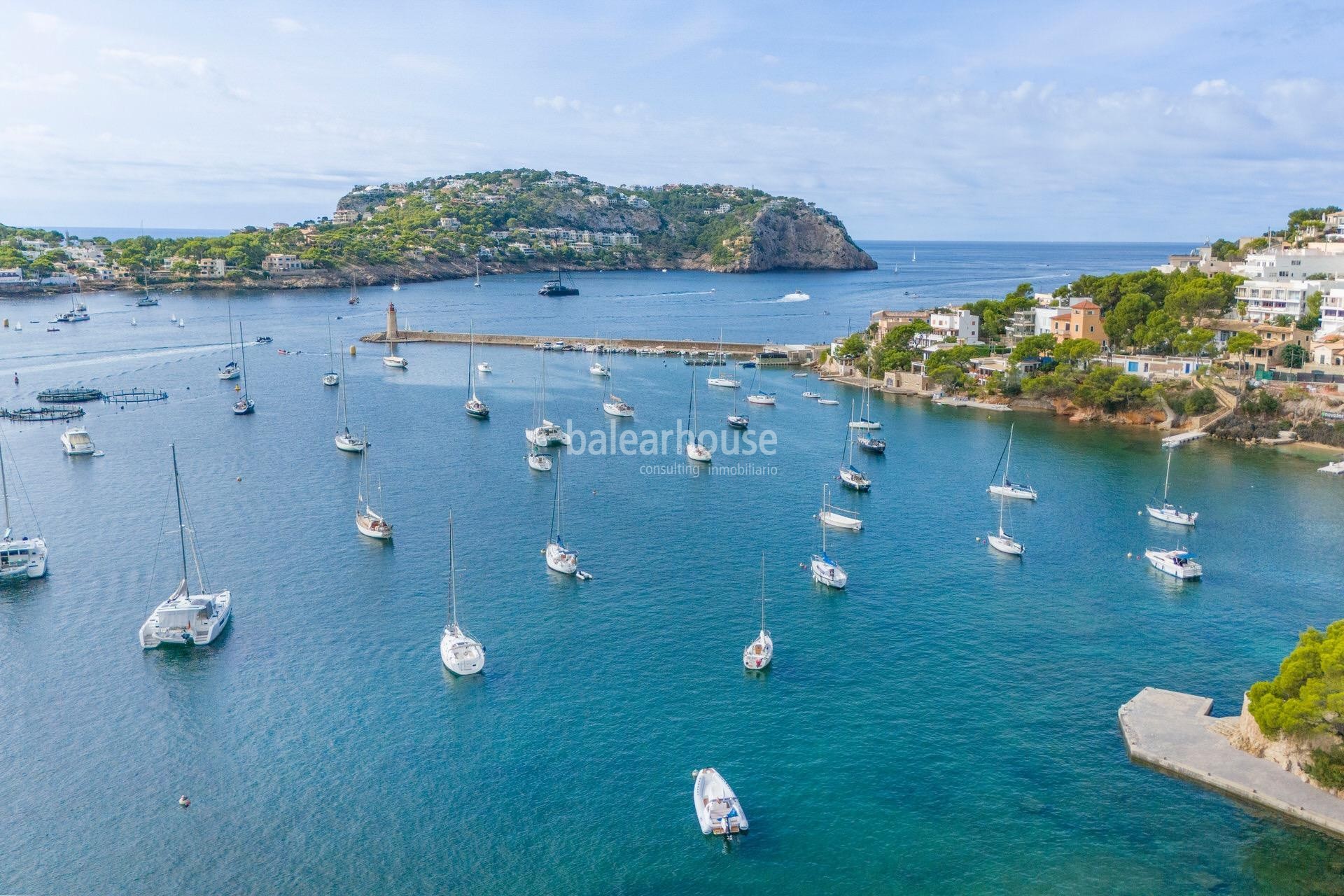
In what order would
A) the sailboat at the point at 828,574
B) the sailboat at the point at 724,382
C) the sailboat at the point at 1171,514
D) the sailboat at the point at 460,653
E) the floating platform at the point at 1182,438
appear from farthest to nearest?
1. the sailboat at the point at 724,382
2. the floating platform at the point at 1182,438
3. the sailboat at the point at 1171,514
4. the sailboat at the point at 828,574
5. the sailboat at the point at 460,653

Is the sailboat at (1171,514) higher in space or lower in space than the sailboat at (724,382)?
lower

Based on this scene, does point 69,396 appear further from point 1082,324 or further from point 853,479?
point 1082,324

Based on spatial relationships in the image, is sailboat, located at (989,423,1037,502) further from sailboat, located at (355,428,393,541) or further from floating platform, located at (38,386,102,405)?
floating platform, located at (38,386,102,405)

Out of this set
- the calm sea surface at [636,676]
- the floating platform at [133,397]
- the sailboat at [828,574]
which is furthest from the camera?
the floating platform at [133,397]

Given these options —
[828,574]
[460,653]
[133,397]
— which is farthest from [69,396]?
[828,574]

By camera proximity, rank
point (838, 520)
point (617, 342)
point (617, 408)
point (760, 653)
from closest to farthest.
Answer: point (760, 653)
point (838, 520)
point (617, 408)
point (617, 342)

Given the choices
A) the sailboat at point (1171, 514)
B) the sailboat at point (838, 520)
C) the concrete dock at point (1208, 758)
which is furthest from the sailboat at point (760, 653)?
the sailboat at point (1171, 514)

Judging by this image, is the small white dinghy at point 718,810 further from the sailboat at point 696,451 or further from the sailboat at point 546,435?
the sailboat at point 546,435
